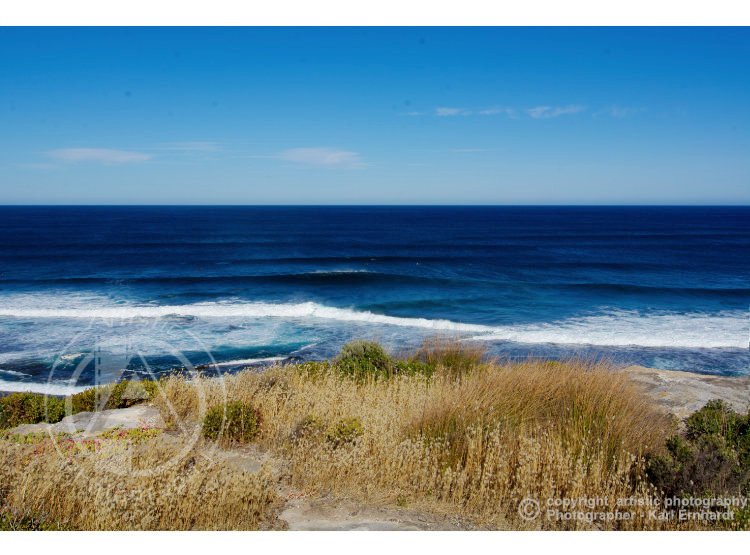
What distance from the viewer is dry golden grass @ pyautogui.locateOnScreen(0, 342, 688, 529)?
439 centimetres

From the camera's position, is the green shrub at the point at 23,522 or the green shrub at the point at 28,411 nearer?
the green shrub at the point at 23,522

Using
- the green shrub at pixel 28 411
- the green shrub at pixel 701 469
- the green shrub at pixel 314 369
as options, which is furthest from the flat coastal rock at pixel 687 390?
the green shrub at pixel 28 411

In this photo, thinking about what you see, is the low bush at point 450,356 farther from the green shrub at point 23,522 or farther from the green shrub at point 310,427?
the green shrub at point 23,522

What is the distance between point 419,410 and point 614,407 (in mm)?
2651

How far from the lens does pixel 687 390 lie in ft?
28.6

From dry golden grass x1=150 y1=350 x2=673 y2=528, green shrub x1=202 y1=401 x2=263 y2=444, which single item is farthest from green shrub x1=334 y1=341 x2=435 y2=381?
green shrub x1=202 y1=401 x2=263 y2=444

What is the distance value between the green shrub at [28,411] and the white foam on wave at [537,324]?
500 inches

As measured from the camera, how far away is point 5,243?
184 feet

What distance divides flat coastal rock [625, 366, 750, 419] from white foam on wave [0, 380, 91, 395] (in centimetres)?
1438

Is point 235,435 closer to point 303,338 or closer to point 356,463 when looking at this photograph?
point 356,463

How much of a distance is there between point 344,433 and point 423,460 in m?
1.18

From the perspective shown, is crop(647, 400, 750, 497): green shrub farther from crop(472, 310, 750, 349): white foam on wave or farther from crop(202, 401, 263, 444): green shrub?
crop(472, 310, 750, 349): white foam on wave

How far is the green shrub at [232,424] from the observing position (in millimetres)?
6758

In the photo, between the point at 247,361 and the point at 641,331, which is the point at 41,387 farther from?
the point at 641,331
